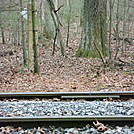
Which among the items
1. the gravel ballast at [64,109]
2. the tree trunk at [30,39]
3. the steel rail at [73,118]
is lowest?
the gravel ballast at [64,109]

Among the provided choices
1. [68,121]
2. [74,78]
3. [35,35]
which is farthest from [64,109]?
[35,35]

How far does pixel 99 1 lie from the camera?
1335 centimetres

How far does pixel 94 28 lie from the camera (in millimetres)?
14203

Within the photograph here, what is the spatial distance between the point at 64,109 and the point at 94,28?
938 cm

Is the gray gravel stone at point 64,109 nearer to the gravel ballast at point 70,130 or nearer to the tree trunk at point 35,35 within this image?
the gravel ballast at point 70,130

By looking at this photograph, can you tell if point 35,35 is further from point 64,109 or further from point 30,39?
point 64,109

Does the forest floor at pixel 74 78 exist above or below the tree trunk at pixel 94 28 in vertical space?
below

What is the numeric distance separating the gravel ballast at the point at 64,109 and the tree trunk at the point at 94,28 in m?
7.64

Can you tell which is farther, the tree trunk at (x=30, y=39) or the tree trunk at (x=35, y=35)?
the tree trunk at (x=30, y=39)

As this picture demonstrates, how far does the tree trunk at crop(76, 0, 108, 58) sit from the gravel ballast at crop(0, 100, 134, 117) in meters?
7.64

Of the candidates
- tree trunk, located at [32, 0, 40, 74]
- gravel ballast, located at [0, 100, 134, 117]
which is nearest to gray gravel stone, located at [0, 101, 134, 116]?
gravel ballast, located at [0, 100, 134, 117]

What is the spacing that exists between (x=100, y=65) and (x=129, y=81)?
3.62 meters

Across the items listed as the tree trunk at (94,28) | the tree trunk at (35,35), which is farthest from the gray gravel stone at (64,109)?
the tree trunk at (94,28)

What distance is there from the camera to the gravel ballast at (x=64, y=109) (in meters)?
5.27
